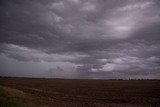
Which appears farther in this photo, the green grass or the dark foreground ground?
the dark foreground ground

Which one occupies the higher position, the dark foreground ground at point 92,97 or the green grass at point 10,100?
the green grass at point 10,100

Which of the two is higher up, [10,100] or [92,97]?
[10,100]

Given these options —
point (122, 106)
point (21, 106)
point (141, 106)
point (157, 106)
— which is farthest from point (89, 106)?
point (21, 106)

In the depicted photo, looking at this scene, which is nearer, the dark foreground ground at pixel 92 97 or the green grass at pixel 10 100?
the green grass at pixel 10 100

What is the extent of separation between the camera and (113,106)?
2767 centimetres

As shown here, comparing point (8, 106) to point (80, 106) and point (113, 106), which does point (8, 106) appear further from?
point (113, 106)

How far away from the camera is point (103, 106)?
89.2ft

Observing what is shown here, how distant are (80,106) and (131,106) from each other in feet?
→ 23.3

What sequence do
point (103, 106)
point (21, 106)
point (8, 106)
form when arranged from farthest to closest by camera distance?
point (103, 106)
point (21, 106)
point (8, 106)

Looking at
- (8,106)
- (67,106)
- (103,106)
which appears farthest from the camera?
(103,106)

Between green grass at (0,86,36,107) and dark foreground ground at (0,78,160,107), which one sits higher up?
→ green grass at (0,86,36,107)

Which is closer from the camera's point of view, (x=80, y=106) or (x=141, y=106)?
(x=80, y=106)

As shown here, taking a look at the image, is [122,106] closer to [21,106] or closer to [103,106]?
[103,106]

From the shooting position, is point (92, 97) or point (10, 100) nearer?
point (10, 100)
